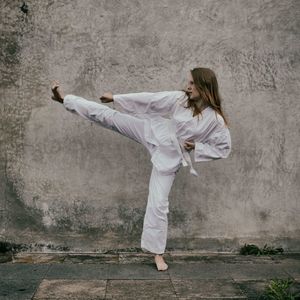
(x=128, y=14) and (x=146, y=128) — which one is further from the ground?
(x=128, y=14)

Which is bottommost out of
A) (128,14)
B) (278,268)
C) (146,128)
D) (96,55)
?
(278,268)

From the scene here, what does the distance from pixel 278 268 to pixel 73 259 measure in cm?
192

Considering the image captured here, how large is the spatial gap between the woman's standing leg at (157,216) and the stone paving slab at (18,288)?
3.33 feet

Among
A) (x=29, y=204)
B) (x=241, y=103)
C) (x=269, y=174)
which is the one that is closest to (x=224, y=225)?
(x=269, y=174)

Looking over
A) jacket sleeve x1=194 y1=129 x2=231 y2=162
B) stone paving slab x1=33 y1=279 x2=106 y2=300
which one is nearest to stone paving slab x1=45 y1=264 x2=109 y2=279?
stone paving slab x1=33 y1=279 x2=106 y2=300

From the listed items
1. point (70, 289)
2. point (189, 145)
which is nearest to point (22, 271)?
point (70, 289)

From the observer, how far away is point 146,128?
4812mm

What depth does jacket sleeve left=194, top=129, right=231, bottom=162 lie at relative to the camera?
464 centimetres

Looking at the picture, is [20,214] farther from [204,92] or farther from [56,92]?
[204,92]

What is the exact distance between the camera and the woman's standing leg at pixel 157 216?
15.5ft

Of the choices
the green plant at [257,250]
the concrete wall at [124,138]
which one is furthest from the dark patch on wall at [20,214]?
the green plant at [257,250]

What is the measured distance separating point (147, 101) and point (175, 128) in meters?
0.35

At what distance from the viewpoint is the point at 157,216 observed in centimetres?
471

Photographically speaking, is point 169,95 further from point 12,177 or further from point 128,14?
point 12,177
